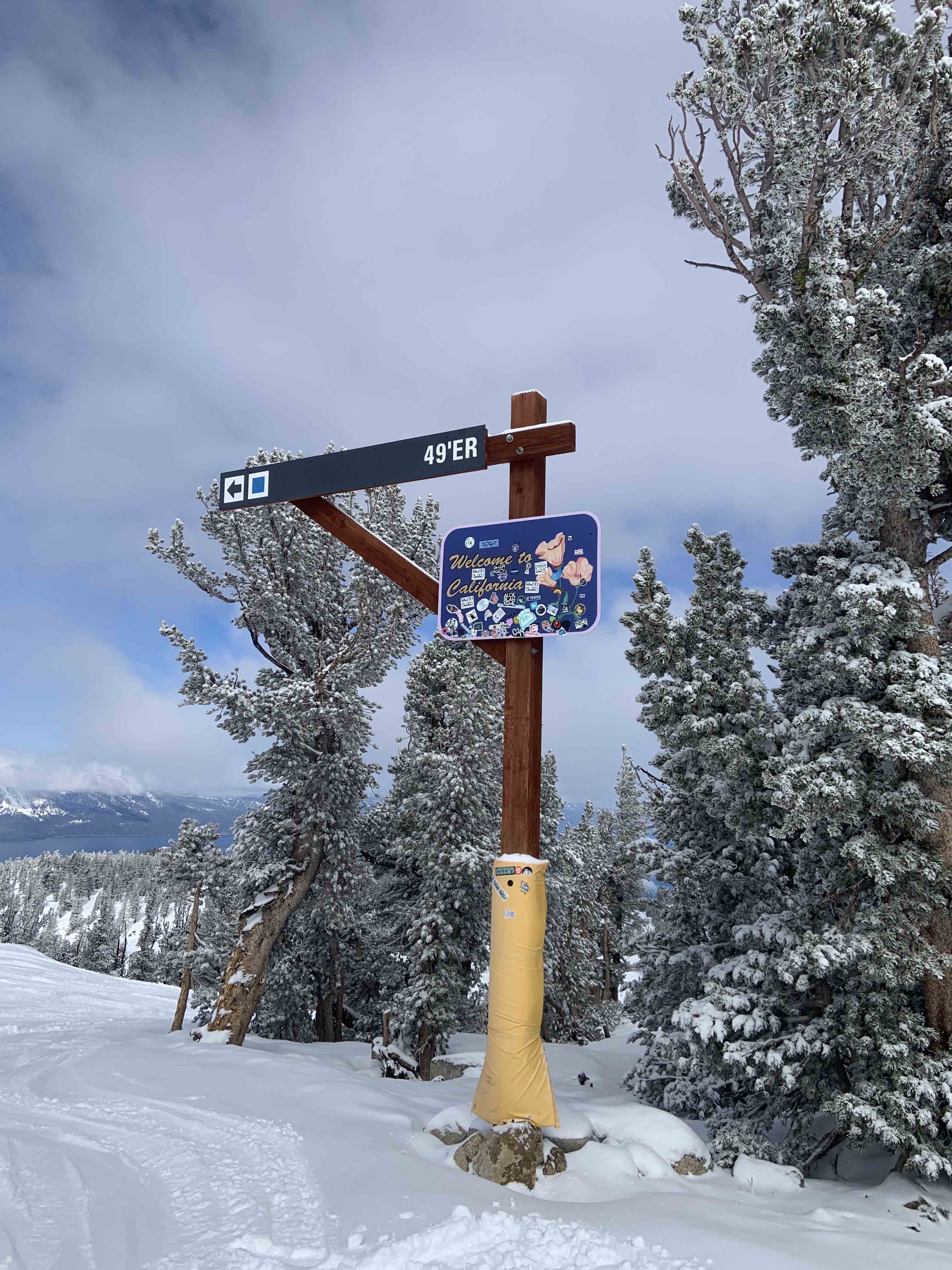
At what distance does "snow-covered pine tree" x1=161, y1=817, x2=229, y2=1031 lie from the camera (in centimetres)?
1759

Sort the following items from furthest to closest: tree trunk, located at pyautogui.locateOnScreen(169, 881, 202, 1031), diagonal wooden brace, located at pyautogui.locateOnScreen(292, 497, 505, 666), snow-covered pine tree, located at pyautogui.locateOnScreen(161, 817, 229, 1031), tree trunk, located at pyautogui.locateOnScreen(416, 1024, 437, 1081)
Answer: snow-covered pine tree, located at pyautogui.locateOnScreen(161, 817, 229, 1031)
tree trunk, located at pyautogui.locateOnScreen(169, 881, 202, 1031)
tree trunk, located at pyautogui.locateOnScreen(416, 1024, 437, 1081)
diagonal wooden brace, located at pyautogui.locateOnScreen(292, 497, 505, 666)

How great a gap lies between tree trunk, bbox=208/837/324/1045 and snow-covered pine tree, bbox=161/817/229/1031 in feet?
12.6

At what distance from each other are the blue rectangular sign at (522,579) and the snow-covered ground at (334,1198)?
424cm

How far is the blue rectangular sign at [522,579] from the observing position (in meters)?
6.33

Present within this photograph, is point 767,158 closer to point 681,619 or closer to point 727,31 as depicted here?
point 727,31

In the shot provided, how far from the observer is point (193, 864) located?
17750mm

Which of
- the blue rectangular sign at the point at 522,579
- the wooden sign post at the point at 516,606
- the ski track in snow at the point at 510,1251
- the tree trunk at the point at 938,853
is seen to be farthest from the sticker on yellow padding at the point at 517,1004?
the tree trunk at the point at 938,853

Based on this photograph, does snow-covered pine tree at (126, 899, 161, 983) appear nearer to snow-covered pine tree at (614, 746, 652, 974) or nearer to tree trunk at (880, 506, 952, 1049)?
snow-covered pine tree at (614, 746, 652, 974)

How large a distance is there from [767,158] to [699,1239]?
34.2 ft

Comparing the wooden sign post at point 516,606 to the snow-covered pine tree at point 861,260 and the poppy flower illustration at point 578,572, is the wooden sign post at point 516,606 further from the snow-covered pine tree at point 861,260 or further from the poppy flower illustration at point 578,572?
the snow-covered pine tree at point 861,260

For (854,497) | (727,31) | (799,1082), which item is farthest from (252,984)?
(727,31)

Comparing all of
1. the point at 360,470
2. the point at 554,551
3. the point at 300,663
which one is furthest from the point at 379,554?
the point at 300,663

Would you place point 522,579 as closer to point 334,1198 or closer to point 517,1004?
point 517,1004

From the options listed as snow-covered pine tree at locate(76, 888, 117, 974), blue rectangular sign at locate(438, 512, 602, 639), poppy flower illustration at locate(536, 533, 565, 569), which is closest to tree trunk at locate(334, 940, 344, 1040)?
blue rectangular sign at locate(438, 512, 602, 639)
